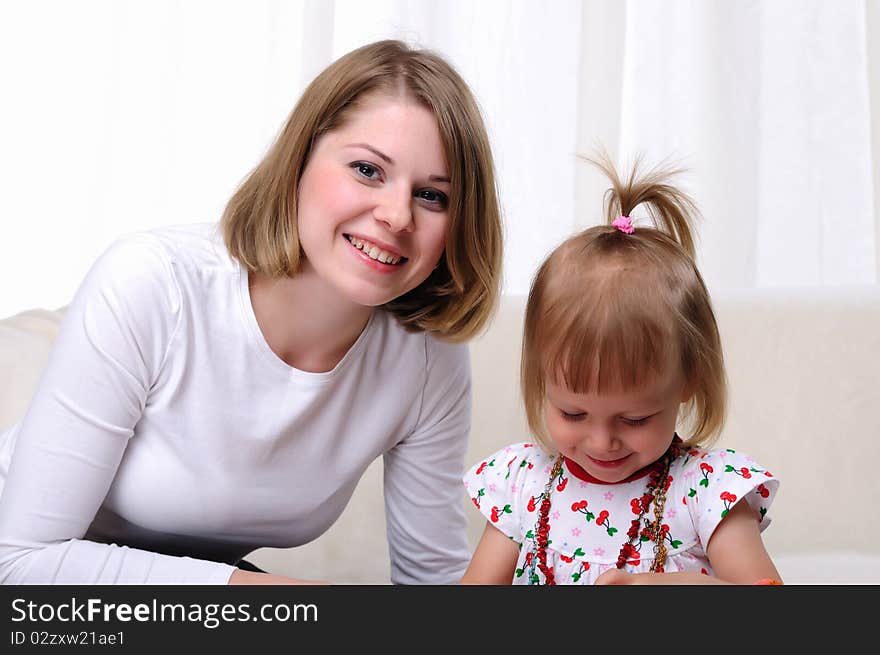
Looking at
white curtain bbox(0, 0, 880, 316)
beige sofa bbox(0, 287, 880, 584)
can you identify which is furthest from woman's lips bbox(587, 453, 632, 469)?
white curtain bbox(0, 0, 880, 316)

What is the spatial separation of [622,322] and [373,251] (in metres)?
0.31

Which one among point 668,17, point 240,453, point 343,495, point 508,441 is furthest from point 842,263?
point 240,453

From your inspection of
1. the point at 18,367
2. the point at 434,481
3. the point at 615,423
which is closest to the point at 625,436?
the point at 615,423

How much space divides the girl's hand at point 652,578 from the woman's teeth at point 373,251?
0.45m

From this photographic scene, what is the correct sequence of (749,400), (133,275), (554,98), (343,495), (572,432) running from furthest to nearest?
(554,98)
(749,400)
(343,495)
(133,275)
(572,432)

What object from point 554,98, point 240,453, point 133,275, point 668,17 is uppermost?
point 668,17

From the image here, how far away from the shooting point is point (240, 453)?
1459mm

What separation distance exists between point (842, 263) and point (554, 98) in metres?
0.82

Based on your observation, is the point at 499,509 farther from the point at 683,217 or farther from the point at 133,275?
the point at 133,275

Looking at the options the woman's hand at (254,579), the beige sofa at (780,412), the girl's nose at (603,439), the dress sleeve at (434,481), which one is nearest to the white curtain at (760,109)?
the beige sofa at (780,412)

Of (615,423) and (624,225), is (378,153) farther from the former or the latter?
(615,423)

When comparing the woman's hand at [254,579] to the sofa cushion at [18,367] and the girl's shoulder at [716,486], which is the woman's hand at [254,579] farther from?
the sofa cushion at [18,367]

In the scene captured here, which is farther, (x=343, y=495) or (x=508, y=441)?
(x=508, y=441)

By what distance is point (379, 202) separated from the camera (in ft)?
4.33
